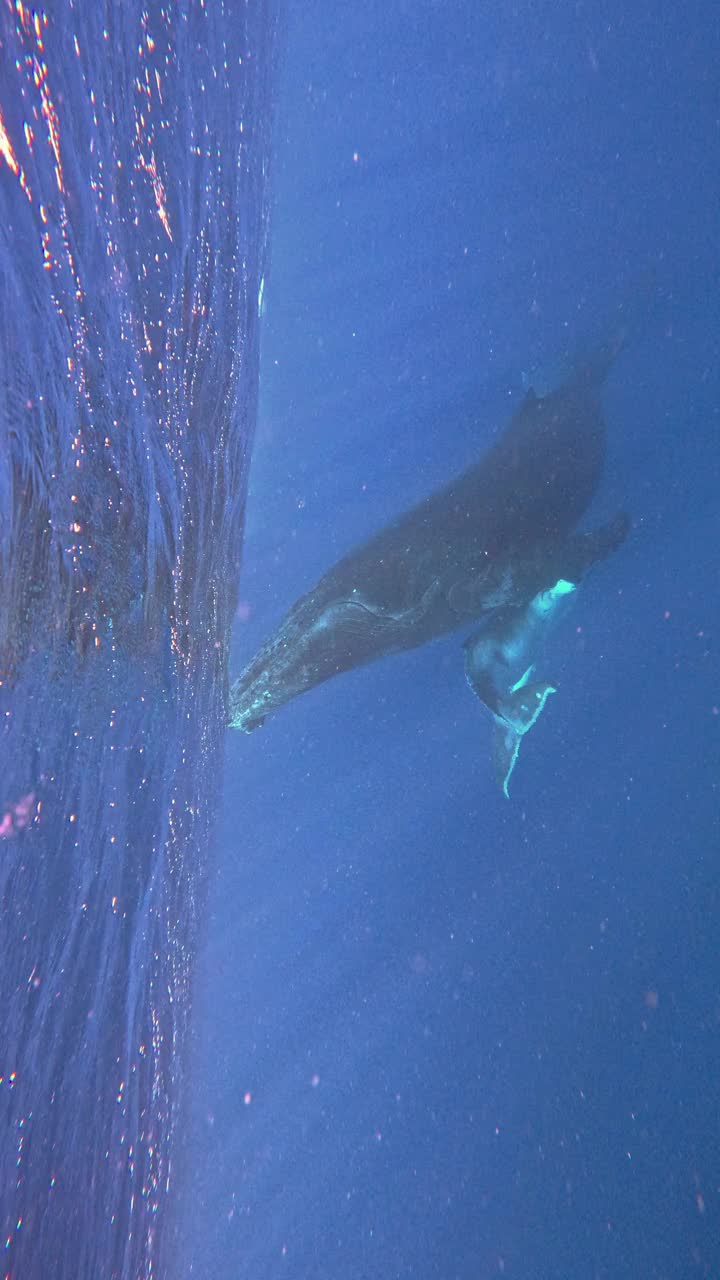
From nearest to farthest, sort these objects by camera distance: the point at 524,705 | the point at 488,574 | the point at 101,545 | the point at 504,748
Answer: the point at 101,545
the point at 488,574
the point at 524,705
the point at 504,748

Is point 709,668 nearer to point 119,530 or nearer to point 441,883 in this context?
point 441,883

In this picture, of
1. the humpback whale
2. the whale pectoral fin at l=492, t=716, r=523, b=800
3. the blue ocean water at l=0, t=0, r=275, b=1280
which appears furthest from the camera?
the whale pectoral fin at l=492, t=716, r=523, b=800

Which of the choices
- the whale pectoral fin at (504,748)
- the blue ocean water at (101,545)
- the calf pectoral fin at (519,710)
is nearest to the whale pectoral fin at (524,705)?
the calf pectoral fin at (519,710)

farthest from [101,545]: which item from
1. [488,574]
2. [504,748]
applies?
[504,748]

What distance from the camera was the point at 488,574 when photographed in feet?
19.4

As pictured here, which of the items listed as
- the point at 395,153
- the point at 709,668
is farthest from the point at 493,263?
the point at 709,668

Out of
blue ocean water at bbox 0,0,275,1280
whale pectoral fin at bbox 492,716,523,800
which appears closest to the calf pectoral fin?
whale pectoral fin at bbox 492,716,523,800

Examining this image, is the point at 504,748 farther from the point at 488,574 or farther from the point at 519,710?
the point at 488,574

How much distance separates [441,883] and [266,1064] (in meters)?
2.93

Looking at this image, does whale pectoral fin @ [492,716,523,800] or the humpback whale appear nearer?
the humpback whale

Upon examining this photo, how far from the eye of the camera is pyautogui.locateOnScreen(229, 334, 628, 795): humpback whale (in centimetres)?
552

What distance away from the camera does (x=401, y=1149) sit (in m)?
8.14

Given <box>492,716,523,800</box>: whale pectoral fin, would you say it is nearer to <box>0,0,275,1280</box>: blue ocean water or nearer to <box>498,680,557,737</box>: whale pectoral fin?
<box>498,680,557,737</box>: whale pectoral fin

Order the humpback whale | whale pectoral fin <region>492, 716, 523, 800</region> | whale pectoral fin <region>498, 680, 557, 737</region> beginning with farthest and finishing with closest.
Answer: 1. whale pectoral fin <region>492, 716, 523, 800</region>
2. whale pectoral fin <region>498, 680, 557, 737</region>
3. the humpback whale
